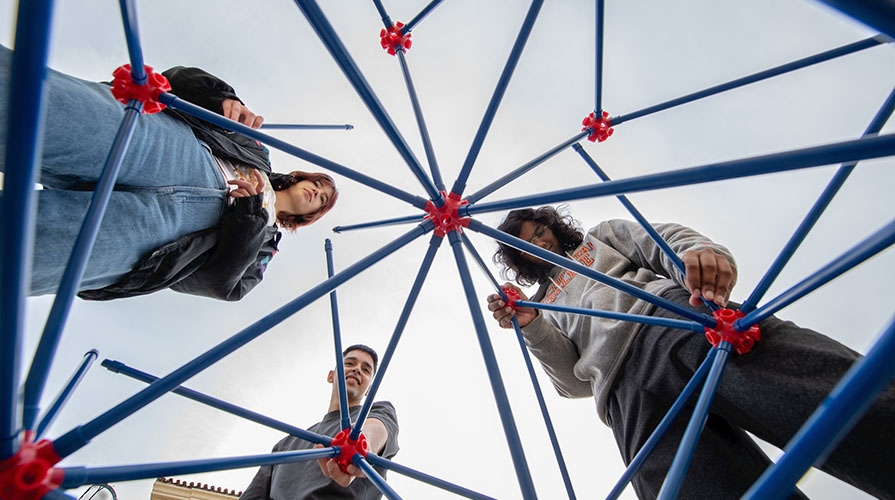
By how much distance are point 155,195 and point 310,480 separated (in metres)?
1.21

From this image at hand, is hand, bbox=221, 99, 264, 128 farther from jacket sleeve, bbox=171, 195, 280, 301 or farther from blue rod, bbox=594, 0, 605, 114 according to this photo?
blue rod, bbox=594, 0, 605, 114

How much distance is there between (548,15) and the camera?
Answer: 11.4 ft

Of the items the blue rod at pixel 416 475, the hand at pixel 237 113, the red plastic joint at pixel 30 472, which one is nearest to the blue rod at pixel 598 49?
the hand at pixel 237 113

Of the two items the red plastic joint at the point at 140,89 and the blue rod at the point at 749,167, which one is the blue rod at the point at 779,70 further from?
the red plastic joint at the point at 140,89

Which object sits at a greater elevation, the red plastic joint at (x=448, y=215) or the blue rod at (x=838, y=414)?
the red plastic joint at (x=448, y=215)

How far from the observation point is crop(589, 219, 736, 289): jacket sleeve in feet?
5.02

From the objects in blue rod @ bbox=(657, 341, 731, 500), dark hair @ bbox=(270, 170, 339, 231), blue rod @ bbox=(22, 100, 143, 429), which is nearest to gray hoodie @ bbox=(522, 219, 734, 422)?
blue rod @ bbox=(657, 341, 731, 500)

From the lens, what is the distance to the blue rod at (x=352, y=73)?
1008mm

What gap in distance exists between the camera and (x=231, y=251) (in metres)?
1.47

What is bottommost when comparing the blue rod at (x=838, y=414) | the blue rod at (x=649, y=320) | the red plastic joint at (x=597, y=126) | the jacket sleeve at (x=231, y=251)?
the blue rod at (x=838, y=414)

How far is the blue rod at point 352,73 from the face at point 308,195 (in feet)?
2.84

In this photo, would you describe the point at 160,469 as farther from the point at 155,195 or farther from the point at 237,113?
the point at 237,113

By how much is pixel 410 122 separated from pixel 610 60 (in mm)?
1619

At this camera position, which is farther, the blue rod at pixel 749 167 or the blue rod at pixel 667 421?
the blue rod at pixel 667 421
